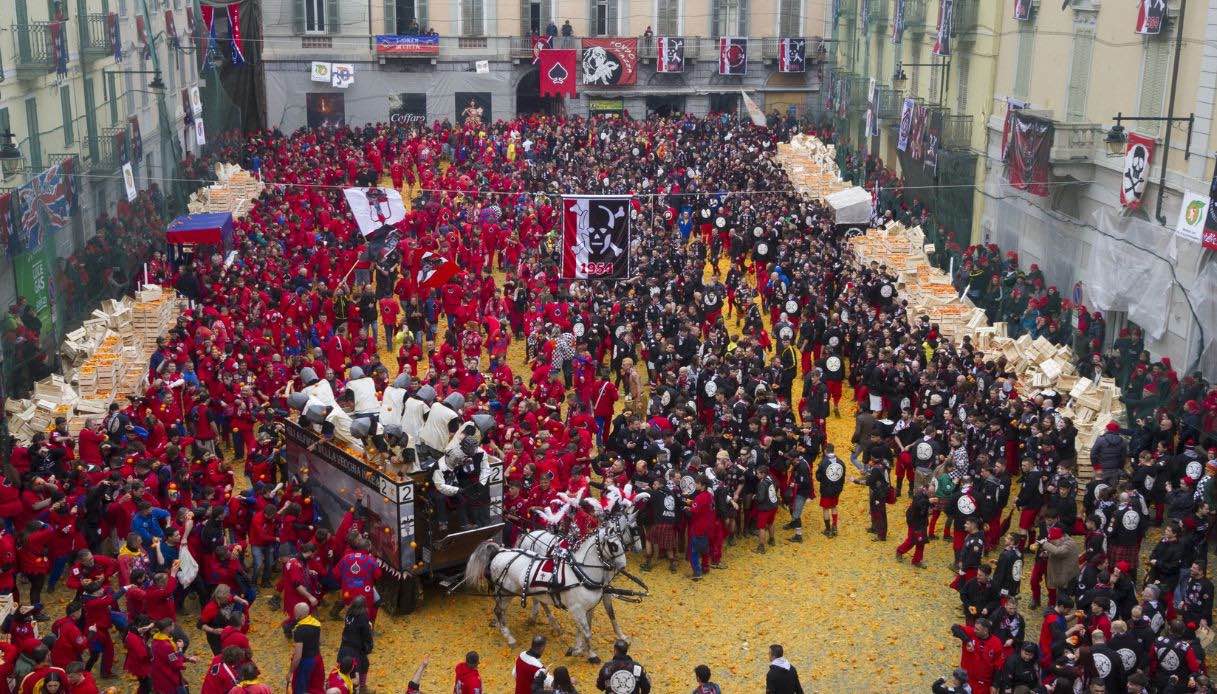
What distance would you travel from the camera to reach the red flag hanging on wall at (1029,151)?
1024 inches

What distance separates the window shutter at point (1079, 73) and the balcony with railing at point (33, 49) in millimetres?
21374

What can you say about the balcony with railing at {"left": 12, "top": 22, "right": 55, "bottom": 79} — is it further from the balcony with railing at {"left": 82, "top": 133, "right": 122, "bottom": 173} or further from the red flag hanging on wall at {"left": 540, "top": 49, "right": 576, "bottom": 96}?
the red flag hanging on wall at {"left": 540, "top": 49, "right": 576, "bottom": 96}

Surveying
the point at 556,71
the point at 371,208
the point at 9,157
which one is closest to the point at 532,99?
the point at 556,71

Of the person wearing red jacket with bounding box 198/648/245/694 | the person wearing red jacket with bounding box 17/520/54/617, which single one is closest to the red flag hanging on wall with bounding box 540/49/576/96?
the person wearing red jacket with bounding box 17/520/54/617

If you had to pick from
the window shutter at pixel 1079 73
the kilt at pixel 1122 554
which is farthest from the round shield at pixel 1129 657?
the window shutter at pixel 1079 73

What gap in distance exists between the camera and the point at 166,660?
38.8 feet

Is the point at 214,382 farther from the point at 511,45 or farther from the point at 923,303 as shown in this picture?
the point at 511,45

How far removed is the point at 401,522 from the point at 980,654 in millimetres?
6265

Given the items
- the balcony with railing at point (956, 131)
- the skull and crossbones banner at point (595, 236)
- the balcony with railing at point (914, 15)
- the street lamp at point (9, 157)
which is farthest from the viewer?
A: the balcony with railing at point (914, 15)

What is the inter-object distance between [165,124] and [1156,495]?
2630 cm

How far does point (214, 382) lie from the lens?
19641mm

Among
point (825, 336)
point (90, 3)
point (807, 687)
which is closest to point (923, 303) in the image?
point (825, 336)

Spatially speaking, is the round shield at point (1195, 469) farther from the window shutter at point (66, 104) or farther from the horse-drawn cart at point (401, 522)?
the window shutter at point (66, 104)

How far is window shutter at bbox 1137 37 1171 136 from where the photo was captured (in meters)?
22.9
